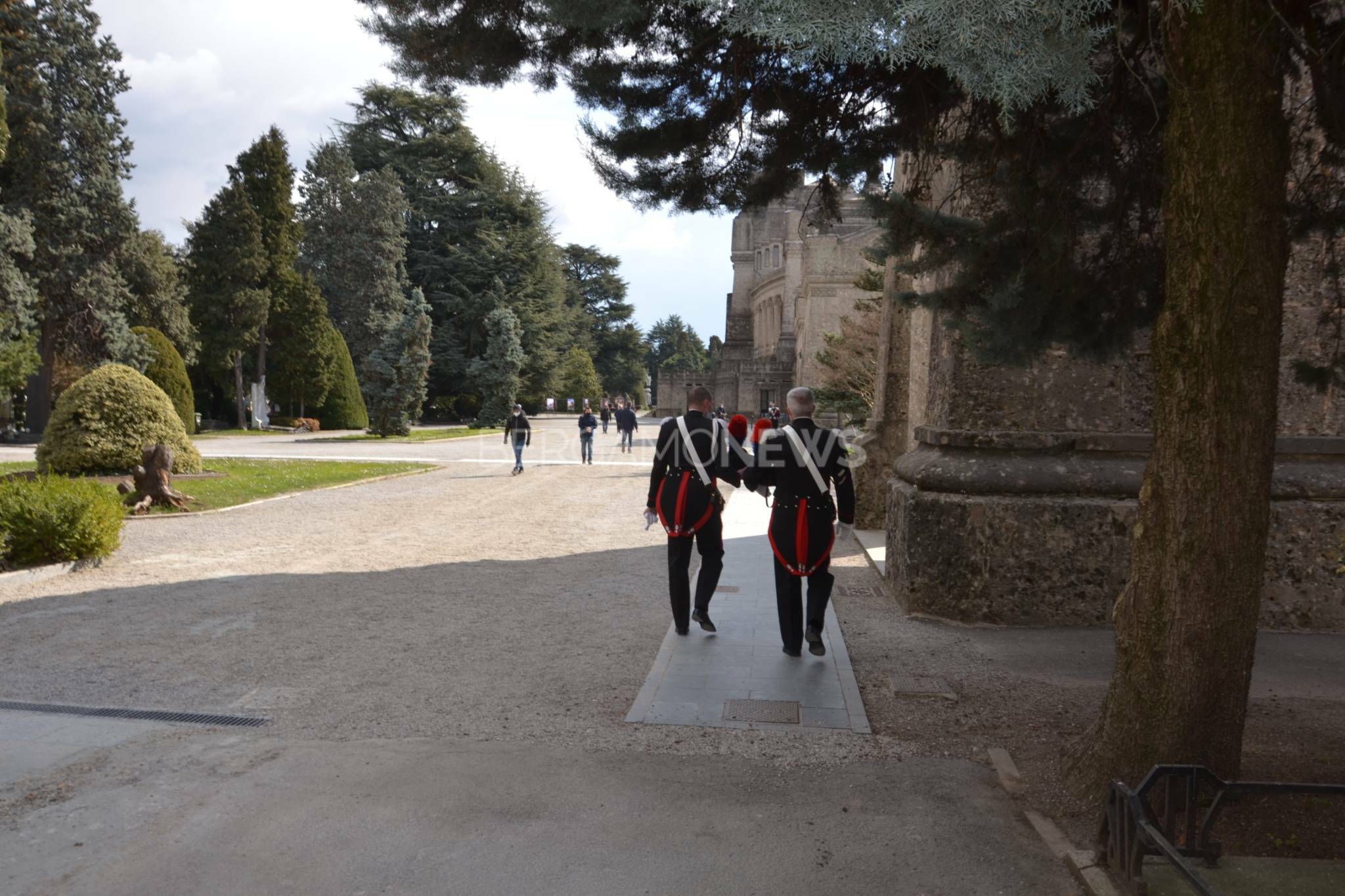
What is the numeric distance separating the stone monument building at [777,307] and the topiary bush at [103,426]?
14.2m

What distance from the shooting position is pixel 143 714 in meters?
5.11

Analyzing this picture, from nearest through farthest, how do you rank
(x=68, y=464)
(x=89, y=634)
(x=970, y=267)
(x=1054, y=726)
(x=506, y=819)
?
(x=506, y=819) < (x=1054, y=726) < (x=970, y=267) < (x=89, y=634) < (x=68, y=464)

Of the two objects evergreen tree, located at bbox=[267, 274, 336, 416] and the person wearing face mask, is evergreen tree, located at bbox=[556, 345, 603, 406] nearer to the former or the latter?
evergreen tree, located at bbox=[267, 274, 336, 416]

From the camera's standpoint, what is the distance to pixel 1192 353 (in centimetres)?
349

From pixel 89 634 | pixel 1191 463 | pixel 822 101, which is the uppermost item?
pixel 822 101

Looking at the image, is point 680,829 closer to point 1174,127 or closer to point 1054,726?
point 1054,726

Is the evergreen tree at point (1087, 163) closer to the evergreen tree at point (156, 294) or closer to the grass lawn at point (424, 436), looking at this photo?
the grass lawn at point (424, 436)

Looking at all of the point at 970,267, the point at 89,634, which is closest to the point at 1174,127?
the point at 970,267

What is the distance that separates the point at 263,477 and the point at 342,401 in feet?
97.6

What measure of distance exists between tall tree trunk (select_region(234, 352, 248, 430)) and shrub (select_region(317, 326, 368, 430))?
3.76m

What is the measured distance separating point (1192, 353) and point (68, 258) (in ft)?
128

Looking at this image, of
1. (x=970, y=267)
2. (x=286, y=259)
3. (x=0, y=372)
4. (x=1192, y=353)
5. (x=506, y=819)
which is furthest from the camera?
(x=286, y=259)

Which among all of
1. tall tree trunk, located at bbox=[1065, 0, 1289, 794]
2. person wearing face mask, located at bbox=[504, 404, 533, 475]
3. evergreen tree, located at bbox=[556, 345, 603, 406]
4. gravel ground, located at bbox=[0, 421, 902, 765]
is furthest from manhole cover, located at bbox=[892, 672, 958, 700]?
evergreen tree, located at bbox=[556, 345, 603, 406]

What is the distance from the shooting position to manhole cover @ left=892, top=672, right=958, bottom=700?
5.58 m
